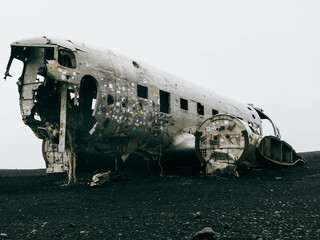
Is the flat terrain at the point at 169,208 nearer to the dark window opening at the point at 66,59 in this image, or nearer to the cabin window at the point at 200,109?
the dark window opening at the point at 66,59

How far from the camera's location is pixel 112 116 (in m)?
9.46

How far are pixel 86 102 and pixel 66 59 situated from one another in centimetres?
170

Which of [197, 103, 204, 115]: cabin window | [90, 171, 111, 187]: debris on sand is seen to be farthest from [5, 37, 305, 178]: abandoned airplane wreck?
[197, 103, 204, 115]: cabin window

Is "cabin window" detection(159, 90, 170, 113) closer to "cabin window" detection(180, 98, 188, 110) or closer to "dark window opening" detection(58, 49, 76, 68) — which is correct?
"cabin window" detection(180, 98, 188, 110)

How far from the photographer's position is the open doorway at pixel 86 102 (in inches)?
394

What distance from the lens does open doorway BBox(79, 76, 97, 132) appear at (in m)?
10.0

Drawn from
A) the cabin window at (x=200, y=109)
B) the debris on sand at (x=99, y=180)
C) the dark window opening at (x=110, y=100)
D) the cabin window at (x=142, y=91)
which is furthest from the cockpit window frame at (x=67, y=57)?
the cabin window at (x=200, y=109)

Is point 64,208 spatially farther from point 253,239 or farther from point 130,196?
point 253,239

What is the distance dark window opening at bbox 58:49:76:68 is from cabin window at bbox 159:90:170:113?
11.9 ft

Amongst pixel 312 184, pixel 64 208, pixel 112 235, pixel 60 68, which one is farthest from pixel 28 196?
pixel 312 184

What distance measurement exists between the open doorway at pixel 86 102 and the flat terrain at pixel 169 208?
6.57 feet

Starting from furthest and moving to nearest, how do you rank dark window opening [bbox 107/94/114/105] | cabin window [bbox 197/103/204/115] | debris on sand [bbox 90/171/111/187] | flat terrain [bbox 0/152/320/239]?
cabin window [bbox 197/103/204/115] → debris on sand [bbox 90/171/111/187] → dark window opening [bbox 107/94/114/105] → flat terrain [bbox 0/152/320/239]

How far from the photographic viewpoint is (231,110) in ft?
57.1

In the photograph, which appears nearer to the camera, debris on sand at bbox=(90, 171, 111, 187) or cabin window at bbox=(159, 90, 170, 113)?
debris on sand at bbox=(90, 171, 111, 187)
